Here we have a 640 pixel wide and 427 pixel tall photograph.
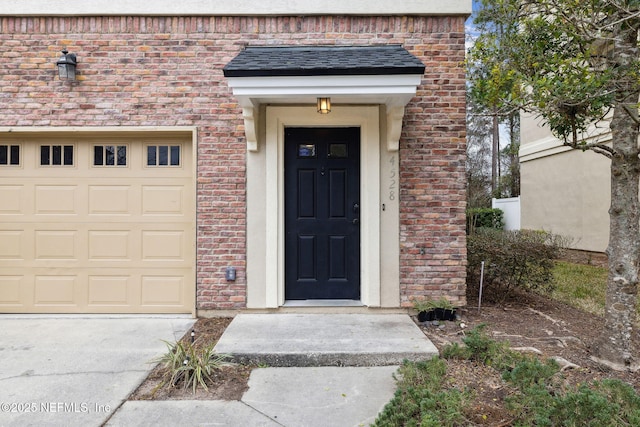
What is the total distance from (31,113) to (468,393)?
5428 mm

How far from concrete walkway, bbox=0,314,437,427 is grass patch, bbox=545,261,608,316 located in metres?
2.83

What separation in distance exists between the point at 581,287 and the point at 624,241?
359 centimetres

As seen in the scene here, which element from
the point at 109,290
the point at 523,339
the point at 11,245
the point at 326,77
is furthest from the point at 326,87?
the point at 11,245

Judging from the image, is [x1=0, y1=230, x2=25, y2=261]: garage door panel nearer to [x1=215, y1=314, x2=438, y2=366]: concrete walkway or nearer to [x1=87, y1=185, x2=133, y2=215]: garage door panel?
[x1=87, y1=185, x2=133, y2=215]: garage door panel

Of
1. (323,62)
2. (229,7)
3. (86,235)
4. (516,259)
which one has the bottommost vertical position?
(516,259)

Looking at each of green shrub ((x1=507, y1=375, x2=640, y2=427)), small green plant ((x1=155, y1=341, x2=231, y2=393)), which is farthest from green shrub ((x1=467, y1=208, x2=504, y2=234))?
small green plant ((x1=155, y1=341, x2=231, y2=393))

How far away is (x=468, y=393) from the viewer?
2615 millimetres

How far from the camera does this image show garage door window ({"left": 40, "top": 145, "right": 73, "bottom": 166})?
15.2 feet

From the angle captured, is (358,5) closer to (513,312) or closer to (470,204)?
(513,312)

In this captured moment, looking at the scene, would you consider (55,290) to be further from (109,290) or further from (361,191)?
(361,191)

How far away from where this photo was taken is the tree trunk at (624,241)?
312 cm

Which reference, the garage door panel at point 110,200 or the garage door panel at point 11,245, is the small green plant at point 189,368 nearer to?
the garage door panel at point 110,200

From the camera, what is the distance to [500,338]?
3762 millimetres

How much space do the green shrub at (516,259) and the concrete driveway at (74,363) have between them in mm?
3946
